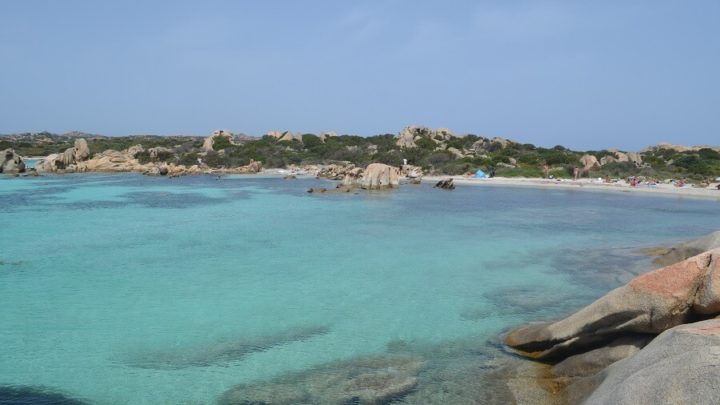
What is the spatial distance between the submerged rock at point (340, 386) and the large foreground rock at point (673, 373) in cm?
291

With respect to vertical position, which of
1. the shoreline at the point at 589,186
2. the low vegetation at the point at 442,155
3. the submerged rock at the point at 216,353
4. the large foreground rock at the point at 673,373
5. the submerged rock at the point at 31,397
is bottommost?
the submerged rock at the point at 31,397

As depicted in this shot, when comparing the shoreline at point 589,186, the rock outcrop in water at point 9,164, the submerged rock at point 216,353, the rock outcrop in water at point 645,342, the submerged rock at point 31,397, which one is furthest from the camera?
the rock outcrop in water at point 9,164

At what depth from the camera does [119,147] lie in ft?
324

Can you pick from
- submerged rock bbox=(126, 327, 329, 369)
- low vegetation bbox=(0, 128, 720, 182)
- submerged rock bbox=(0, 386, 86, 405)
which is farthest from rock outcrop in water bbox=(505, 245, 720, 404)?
low vegetation bbox=(0, 128, 720, 182)

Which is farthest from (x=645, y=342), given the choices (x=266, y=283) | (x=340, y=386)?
(x=266, y=283)

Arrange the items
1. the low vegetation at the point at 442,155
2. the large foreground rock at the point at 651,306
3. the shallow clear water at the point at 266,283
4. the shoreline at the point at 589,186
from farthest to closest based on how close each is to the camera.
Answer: the low vegetation at the point at 442,155
the shoreline at the point at 589,186
the shallow clear water at the point at 266,283
the large foreground rock at the point at 651,306

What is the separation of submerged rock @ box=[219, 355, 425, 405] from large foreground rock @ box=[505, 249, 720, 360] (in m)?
2.64

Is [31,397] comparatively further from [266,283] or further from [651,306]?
[651,306]

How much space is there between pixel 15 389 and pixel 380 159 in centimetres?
6316

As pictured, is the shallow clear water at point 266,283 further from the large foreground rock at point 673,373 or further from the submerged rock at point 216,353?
the large foreground rock at point 673,373

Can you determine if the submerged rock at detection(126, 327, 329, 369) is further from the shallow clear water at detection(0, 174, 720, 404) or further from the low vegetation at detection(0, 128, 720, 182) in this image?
the low vegetation at detection(0, 128, 720, 182)

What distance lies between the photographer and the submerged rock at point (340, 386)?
7625 mm

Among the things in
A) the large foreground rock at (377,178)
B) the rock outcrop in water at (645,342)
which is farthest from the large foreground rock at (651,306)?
the large foreground rock at (377,178)

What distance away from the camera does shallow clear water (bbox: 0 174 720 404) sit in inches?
361
